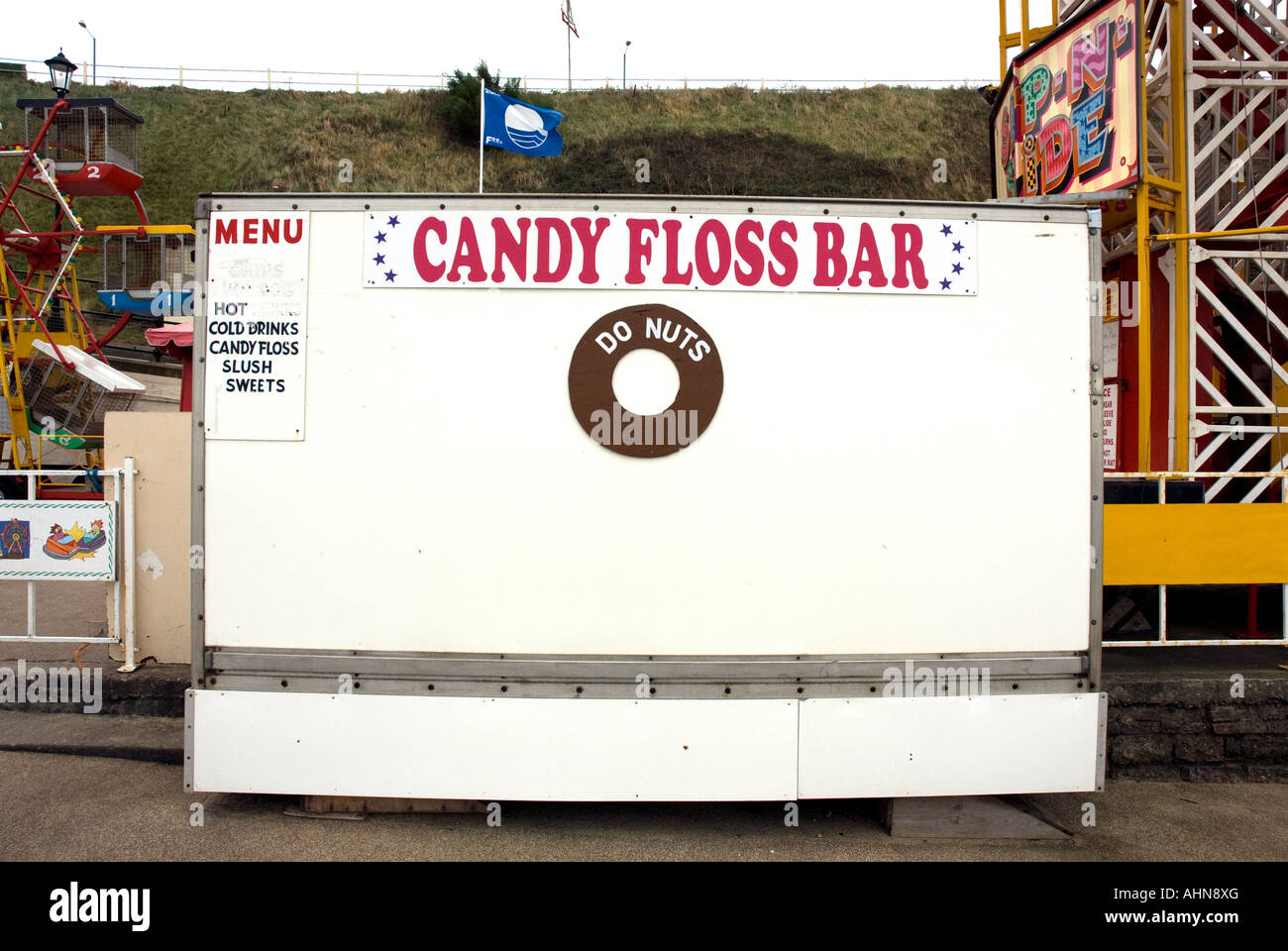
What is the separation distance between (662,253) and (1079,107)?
198 inches

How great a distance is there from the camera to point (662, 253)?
3744 mm

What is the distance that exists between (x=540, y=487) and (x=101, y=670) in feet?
12.2

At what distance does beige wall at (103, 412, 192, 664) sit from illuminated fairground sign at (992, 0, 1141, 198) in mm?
7400

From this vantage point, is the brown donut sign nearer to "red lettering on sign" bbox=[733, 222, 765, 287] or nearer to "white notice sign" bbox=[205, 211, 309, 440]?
"red lettering on sign" bbox=[733, 222, 765, 287]

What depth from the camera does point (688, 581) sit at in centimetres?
370

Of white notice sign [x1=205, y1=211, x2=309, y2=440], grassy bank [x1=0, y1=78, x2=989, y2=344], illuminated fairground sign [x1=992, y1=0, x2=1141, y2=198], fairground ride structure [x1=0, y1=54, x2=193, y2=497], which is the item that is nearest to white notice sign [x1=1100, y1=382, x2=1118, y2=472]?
illuminated fairground sign [x1=992, y1=0, x2=1141, y2=198]

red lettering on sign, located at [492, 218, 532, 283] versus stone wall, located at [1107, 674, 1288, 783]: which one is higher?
red lettering on sign, located at [492, 218, 532, 283]

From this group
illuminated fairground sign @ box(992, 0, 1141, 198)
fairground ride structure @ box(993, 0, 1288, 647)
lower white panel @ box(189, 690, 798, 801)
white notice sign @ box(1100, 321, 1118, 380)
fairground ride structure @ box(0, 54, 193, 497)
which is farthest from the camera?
fairground ride structure @ box(0, 54, 193, 497)

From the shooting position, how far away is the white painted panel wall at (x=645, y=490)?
3693 millimetres

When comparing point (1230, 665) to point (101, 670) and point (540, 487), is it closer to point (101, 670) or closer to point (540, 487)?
point (540, 487)

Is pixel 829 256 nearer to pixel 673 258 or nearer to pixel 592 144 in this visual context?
pixel 673 258

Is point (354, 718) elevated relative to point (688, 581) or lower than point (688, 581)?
lower

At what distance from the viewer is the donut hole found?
12.1 ft

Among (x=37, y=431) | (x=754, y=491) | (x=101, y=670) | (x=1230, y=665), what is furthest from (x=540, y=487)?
(x=37, y=431)
